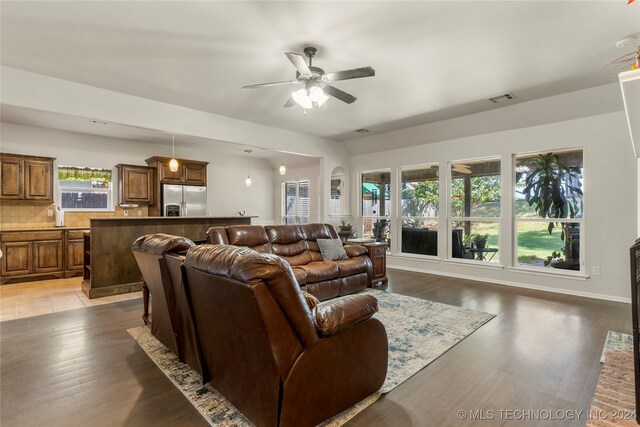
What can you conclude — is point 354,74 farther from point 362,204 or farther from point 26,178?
point 26,178

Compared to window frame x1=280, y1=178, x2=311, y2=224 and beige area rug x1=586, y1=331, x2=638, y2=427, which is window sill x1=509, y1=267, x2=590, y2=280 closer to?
beige area rug x1=586, y1=331, x2=638, y2=427

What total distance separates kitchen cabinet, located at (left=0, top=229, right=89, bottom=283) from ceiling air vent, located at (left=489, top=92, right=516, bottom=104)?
24.5 feet

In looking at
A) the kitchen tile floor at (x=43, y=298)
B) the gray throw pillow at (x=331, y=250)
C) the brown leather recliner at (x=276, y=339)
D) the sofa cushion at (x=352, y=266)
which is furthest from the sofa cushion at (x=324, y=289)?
the kitchen tile floor at (x=43, y=298)

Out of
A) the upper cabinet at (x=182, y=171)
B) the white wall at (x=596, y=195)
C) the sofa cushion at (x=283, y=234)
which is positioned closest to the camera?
the white wall at (x=596, y=195)

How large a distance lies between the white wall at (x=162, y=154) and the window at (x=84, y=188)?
0.18 meters

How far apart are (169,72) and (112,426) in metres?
3.55

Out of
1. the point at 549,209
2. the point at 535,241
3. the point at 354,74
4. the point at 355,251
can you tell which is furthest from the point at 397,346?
the point at 549,209

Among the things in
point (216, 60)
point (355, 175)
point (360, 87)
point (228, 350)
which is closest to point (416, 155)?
point (355, 175)

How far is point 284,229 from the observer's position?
4.64m

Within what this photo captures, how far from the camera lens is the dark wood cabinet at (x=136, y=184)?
6.54 m

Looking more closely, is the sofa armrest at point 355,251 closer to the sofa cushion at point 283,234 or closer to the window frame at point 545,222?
the sofa cushion at point 283,234

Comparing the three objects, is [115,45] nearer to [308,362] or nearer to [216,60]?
A: [216,60]

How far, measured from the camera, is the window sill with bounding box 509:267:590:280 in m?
4.61

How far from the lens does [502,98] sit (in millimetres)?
4453
